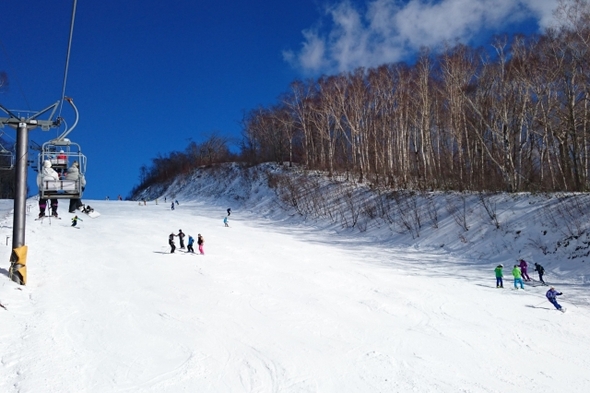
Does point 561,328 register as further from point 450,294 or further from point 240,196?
point 240,196

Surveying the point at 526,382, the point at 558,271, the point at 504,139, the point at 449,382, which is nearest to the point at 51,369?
the point at 449,382

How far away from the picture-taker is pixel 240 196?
5341 cm

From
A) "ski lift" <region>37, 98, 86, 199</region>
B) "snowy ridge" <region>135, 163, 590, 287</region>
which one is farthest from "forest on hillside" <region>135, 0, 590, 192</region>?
"ski lift" <region>37, 98, 86, 199</region>

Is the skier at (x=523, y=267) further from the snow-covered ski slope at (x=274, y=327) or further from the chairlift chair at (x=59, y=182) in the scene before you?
the chairlift chair at (x=59, y=182)

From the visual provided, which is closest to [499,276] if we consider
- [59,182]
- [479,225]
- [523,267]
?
[523,267]

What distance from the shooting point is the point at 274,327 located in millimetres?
10766

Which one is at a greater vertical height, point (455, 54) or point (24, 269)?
point (455, 54)

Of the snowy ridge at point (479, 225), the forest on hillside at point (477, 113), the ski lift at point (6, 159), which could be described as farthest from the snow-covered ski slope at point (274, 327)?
the forest on hillside at point (477, 113)

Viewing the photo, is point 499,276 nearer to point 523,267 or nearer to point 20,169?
point 523,267

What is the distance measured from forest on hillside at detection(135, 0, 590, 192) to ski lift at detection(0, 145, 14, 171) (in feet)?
78.9

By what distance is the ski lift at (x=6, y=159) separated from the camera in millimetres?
12282

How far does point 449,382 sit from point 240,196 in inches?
1844

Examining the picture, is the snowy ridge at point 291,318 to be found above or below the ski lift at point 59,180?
below

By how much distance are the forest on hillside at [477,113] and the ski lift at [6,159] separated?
2406 cm
